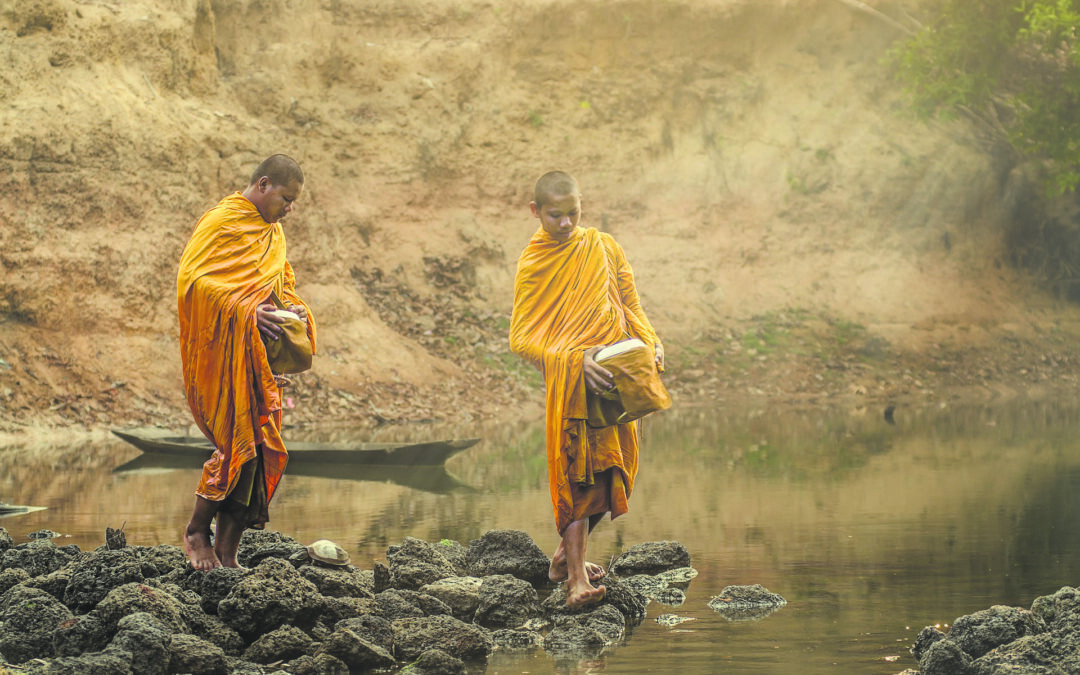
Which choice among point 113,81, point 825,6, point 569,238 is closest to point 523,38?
point 825,6

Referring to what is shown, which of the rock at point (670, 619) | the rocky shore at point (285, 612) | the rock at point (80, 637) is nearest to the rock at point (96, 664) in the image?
the rocky shore at point (285, 612)

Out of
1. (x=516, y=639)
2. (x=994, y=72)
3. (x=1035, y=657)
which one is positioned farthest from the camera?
(x=994, y=72)

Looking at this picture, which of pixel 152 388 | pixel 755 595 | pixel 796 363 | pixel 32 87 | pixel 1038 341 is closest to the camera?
pixel 755 595

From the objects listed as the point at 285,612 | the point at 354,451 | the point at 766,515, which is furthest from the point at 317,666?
the point at 354,451

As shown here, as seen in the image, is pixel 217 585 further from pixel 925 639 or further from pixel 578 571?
pixel 925 639

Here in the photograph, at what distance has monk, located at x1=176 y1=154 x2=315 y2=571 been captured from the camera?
6082mm

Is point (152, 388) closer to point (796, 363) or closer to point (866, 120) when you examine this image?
point (796, 363)

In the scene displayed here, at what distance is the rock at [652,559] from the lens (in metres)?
6.95

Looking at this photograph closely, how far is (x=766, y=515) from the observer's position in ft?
29.5

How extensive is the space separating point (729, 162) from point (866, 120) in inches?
140

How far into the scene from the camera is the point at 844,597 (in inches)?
236

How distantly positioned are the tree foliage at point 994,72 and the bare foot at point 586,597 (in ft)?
62.7

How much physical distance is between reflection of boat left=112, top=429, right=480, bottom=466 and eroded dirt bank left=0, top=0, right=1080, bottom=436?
3.59 metres

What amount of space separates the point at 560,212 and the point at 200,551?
258 cm
